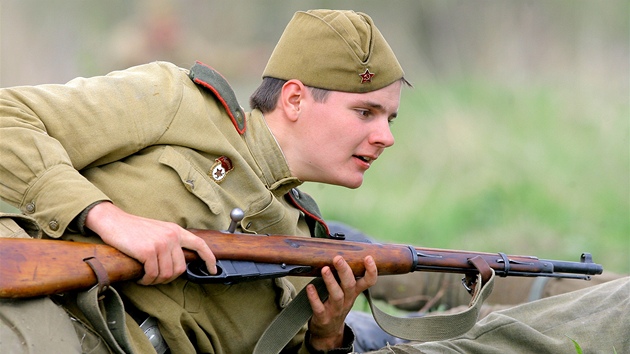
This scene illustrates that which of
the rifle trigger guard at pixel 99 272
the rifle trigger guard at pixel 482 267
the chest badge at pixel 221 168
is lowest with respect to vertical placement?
the rifle trigger guard at pixel 99 272

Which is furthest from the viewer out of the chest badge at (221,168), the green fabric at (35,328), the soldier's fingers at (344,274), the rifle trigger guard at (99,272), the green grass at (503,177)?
the green grass at (503,177)

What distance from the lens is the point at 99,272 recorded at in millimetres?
3059

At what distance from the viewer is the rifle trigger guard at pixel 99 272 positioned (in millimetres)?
3055

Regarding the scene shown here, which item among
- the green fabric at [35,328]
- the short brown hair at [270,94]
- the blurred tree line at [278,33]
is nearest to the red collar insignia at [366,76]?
the short brown hair at [270,94]

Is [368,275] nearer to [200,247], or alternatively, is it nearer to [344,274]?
[344,274]

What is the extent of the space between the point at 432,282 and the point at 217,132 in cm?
Result: 252

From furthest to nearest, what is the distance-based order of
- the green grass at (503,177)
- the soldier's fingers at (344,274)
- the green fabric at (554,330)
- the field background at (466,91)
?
the field background at (466,91)
the green grass at (503,177)
the green fabric at (554,330)
the soldier's fingers at (344,274)

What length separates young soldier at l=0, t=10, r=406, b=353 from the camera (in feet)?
10.5

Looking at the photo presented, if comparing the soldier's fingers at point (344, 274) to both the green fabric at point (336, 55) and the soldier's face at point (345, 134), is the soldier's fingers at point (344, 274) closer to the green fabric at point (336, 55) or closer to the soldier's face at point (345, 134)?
the soldier's face at point (345, 134)

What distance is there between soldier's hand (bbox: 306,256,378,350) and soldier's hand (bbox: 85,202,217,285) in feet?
2.00

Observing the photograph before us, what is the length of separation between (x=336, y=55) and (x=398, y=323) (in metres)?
1.13

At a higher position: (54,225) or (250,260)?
(250,260)

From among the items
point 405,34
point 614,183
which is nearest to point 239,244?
point 614,183

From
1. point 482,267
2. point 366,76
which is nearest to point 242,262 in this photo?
point 366,76
